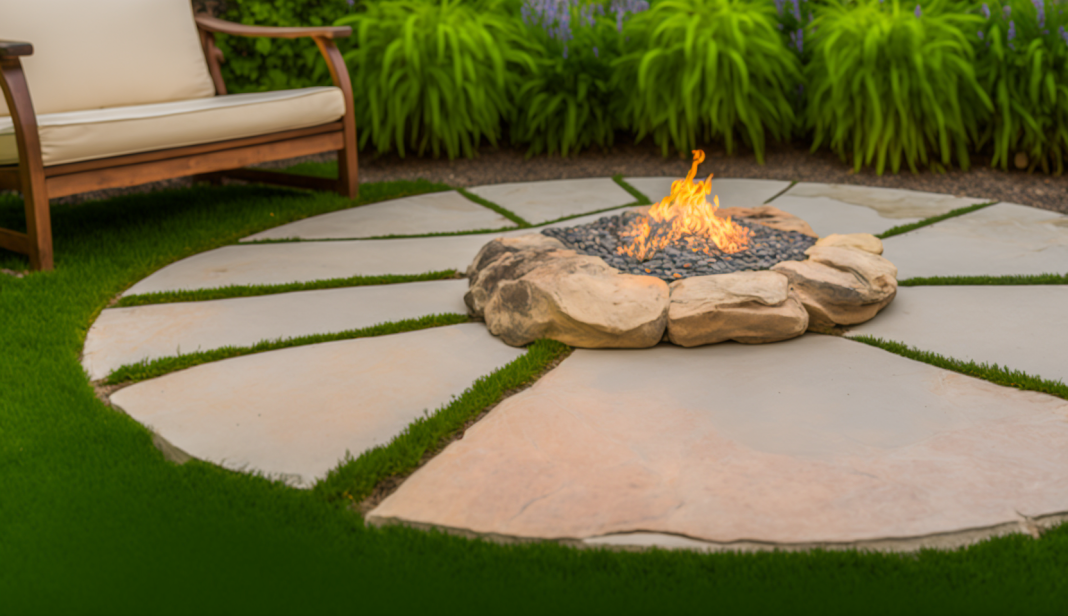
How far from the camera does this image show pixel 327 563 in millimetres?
1107

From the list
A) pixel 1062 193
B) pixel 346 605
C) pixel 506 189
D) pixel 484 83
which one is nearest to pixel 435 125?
pixel 484 83

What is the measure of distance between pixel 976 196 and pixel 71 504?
347 cm

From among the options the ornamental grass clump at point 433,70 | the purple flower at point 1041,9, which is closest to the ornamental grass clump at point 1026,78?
the purple flower at point 1041,9

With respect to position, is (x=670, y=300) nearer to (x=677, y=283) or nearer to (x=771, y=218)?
(x=677, y=283)

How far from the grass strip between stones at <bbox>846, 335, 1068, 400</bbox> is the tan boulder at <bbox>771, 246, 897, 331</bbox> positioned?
14cm

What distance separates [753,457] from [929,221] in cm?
198

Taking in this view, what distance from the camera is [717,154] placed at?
4145 mm

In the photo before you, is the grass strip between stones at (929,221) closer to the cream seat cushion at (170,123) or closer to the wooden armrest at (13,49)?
the cream seat cushion at (170,123)

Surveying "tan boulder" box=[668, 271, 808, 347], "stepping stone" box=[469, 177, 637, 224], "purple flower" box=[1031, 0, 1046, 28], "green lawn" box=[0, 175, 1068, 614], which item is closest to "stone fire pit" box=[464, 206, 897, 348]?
"tan boulder" box=[668, 271, 808, 347]

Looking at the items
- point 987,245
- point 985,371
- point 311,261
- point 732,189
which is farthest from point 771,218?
point 311,261

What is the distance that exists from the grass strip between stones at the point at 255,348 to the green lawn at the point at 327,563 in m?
0.26

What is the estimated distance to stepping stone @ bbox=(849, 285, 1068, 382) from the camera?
5.68ft

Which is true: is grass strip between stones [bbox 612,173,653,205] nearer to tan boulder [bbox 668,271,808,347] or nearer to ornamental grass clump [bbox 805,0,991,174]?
ornamental grass clump [bbox 805,0,991,174]

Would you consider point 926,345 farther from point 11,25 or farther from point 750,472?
point 11,25
